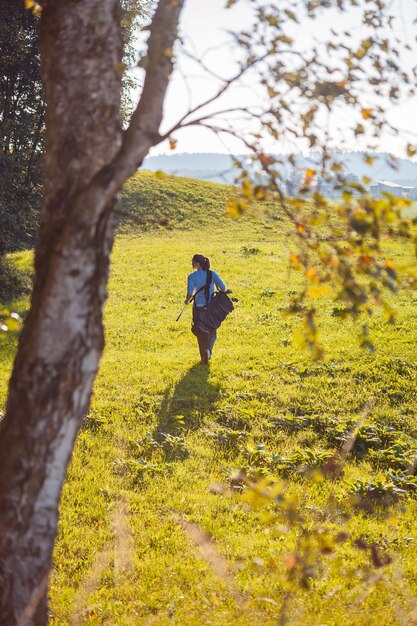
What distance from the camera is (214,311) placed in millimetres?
14984

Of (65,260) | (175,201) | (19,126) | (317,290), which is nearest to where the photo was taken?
(65,260)

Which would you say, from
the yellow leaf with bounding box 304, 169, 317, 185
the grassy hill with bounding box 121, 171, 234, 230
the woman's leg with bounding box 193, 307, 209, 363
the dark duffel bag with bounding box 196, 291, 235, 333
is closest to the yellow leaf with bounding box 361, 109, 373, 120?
the yellow leaf with bounding box 304, 169, 317, 185

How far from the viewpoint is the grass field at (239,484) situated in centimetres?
655

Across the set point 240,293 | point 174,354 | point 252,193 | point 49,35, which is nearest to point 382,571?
point 252,193

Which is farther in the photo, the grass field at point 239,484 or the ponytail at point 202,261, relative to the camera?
the ponytail at point 202,261

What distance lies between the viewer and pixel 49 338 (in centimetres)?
402

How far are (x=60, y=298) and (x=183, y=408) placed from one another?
29.6 ft

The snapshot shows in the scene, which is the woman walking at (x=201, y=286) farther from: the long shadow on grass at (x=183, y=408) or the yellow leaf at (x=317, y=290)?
the yellow leaf at (x=317, y=290)

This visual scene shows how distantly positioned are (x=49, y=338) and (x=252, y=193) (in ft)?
5.99

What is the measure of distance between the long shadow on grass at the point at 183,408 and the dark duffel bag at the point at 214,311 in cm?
125

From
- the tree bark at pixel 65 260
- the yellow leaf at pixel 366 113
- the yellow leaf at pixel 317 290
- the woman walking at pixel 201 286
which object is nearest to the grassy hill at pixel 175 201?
the woman walking at pixel 201 286

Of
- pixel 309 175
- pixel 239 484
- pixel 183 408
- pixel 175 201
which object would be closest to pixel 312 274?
pixel 309 175

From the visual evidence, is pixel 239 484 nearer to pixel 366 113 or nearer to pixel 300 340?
pixel 300 340

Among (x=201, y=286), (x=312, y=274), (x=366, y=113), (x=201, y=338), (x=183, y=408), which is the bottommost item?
(x=183, y=408)
